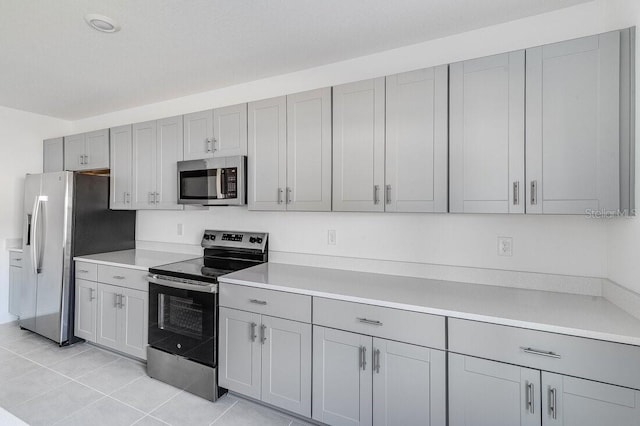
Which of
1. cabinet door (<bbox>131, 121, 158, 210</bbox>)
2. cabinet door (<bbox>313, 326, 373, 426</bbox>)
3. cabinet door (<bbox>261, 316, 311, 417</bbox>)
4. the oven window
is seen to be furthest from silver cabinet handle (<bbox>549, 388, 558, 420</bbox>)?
cabinet door (<bbox>131, 121, 158, 210</bbox>)

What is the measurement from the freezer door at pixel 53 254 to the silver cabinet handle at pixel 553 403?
3.77m

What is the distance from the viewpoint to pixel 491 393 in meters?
1.45

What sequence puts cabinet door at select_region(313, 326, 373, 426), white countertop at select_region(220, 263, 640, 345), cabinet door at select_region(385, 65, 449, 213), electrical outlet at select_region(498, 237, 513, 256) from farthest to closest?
electrical outlet at select_region(498, 237, 513, 256)
cabinet door at select_region(385, 65, 449, 213)
cabinet door at select_region(313, 326, 373, 426)
white countertop at select_region(220, 263, 640, 345)

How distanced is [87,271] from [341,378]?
2.63m

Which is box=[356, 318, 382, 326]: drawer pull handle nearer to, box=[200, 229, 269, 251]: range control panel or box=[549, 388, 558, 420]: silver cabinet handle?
box=[549, 388, 558, 420]: silver cabinet handle

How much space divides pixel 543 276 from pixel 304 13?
83.7 inches

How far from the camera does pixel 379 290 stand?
1.86 meters

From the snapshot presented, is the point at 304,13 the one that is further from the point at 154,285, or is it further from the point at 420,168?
the point at 154,285

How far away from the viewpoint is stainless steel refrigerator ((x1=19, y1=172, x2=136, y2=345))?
9.74 feet

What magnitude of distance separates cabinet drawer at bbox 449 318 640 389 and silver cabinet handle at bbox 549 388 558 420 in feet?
0.31

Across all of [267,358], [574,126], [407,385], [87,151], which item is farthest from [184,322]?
[574,126]

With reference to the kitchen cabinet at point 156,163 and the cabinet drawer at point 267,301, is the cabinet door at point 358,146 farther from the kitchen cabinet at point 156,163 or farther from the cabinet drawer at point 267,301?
the kitchen cabinet at point 156,163

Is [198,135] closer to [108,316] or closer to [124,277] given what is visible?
[124,277]

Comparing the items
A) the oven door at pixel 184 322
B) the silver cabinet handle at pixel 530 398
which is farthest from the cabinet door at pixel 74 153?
the silver cabinet handle at pixel 530 398
